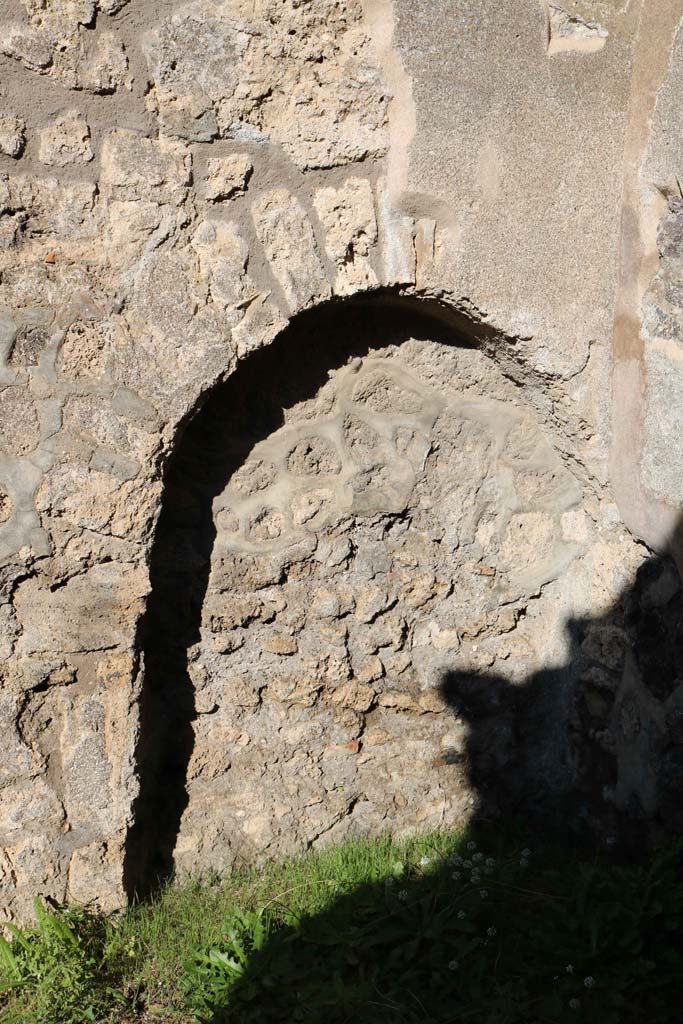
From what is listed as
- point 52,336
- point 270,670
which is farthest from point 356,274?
point 270,670

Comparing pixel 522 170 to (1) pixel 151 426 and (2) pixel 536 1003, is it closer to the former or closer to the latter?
(1) pixel 151 426

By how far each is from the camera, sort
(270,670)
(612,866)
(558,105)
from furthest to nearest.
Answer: (270,670), (612,866), (558,105)

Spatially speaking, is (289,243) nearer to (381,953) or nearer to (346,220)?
(346,220)

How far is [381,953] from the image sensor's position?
7.71ft

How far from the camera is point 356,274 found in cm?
229

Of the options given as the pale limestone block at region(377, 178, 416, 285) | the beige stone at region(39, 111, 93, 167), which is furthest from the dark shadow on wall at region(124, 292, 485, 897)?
the beige stone at region(39, 111, 93, 167)

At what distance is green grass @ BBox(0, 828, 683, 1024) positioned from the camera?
2162 millimetres

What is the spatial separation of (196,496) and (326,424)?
0.42 m

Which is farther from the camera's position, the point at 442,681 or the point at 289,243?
the point at 442,681

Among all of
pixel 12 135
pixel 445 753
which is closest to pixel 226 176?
pixel 12 135

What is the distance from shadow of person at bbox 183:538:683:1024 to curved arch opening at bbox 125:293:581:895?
134mm

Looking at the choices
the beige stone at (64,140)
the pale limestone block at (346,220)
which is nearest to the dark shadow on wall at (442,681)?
the pale limestone block at (346,220)

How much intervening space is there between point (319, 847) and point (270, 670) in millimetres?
583

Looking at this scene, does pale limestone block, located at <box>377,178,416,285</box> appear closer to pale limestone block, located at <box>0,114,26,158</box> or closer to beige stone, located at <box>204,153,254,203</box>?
beige stone, located at <box>204,153,254,203</box>
